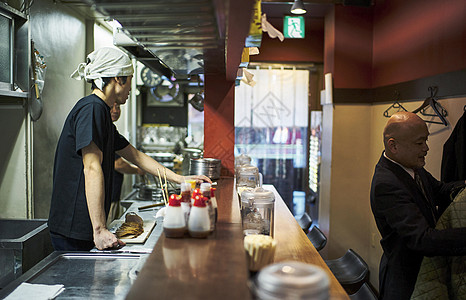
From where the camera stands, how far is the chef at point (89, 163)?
210 cm

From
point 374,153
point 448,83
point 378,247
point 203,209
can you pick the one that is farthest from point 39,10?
point 378,247

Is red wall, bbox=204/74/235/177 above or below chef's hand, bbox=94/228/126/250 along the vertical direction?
above

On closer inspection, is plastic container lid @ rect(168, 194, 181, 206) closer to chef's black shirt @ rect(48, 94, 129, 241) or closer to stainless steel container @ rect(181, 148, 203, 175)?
chef's black shirt @ rect(48, 94, 129, 241)

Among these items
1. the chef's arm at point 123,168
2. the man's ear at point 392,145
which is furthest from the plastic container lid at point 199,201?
the chef's arm at point 123,168

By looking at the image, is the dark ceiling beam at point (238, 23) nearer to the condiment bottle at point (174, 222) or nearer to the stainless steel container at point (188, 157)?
the condiment bottle at point (174, 222)

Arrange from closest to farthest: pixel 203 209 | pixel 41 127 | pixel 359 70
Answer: pixel 203 209 → pixel 41 127 → pixel 359 70

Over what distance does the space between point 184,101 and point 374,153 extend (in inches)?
136

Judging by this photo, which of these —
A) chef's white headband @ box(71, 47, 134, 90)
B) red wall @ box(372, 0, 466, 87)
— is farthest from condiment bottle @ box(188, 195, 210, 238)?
red wall @ box(372, 0, 466, 87)

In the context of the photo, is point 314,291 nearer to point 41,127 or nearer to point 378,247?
point 41,127

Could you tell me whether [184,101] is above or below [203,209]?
above

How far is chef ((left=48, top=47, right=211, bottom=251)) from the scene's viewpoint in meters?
2.10

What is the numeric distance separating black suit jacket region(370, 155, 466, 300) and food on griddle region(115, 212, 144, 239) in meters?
1.30

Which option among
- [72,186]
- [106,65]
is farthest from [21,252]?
[106,65]

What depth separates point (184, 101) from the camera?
7051 millimetres
